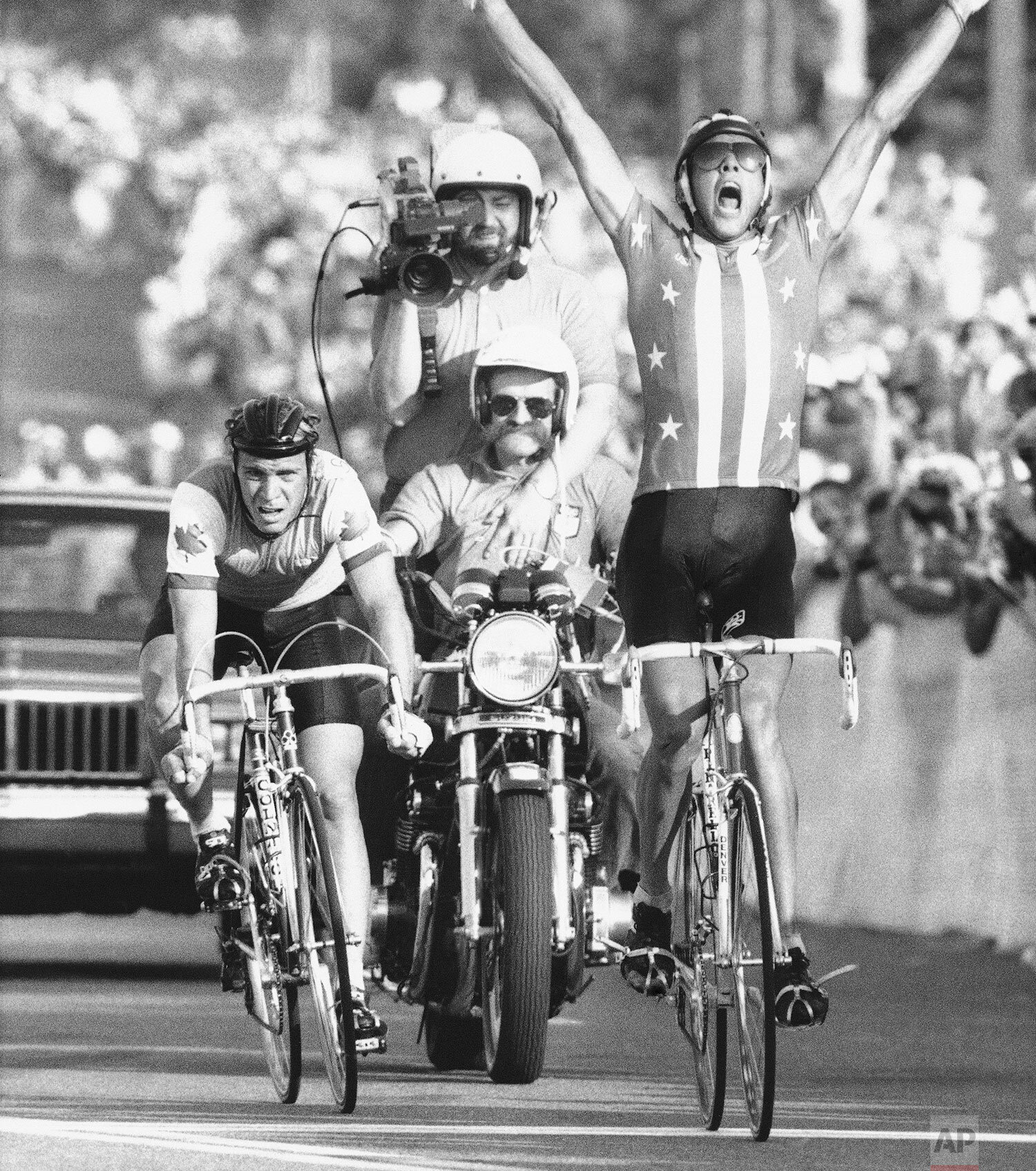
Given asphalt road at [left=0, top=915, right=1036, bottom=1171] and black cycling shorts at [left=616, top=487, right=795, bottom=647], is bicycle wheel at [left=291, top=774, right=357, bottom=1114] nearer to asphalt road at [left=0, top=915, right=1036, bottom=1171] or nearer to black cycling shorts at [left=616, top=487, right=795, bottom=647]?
asphalt road at [left=0, top=915, right=1036, bottom=1171]

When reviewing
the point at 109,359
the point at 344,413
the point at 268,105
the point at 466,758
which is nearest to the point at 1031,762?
the point at 466,758

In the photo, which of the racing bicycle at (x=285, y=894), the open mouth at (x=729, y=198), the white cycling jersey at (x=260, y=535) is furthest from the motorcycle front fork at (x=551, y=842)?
the open mouth at (x=729, y=198)

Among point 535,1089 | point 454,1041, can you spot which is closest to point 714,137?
point 535,1089

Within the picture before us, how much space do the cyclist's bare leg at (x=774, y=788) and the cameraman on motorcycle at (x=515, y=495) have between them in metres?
0.99

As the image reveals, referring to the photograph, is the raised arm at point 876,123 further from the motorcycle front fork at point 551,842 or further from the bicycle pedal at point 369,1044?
the bicycle pedal at point 369,1044

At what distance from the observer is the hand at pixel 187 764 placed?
9156 millimetres

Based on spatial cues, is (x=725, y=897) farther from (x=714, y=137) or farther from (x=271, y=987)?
Result: (x=714, y=137)

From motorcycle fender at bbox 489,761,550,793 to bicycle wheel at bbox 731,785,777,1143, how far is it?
79 cm

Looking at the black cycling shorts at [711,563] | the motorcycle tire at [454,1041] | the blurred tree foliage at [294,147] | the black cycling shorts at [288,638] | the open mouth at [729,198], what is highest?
the blurred tree foliage at [294,147]

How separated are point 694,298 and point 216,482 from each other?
1369 millimetres

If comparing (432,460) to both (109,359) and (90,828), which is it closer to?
(90,828)

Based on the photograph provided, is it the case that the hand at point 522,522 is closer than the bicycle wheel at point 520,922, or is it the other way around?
the bicycle wheel at point 520,922

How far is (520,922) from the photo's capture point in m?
9.38

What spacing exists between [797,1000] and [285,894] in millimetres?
1444
